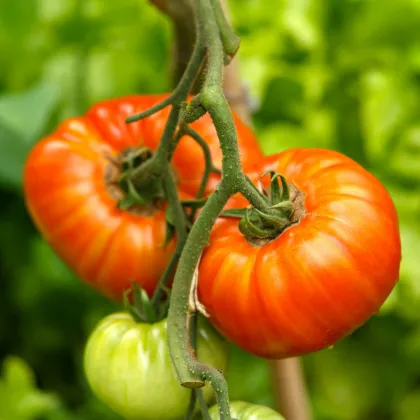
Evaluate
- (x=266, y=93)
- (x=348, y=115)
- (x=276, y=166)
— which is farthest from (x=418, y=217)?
(x=276, y=166)

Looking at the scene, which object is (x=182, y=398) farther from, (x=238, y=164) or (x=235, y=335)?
(x=238, y=164)

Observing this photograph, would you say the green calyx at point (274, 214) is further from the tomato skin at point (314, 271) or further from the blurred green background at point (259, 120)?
the blurred green background at point (259, 120)

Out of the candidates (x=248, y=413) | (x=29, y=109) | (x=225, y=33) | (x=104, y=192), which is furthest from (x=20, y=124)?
(x=248, y=413)

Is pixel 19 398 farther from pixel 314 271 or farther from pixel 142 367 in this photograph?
pixel 314 271

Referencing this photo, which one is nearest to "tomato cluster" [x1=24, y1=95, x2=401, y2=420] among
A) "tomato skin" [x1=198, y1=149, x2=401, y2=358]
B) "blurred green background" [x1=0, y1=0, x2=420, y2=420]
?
"tomato skin" [x1=198, y1=149, x2=401, y2=358]

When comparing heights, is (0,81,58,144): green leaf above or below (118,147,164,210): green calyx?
below

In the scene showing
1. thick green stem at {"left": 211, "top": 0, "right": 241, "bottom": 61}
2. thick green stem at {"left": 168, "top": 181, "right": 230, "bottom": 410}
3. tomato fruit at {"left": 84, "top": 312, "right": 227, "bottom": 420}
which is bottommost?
→ tomato fruit at {"left": 84, "top": 312, "right": 227, "bottom": 420}

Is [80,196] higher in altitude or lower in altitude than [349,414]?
higher

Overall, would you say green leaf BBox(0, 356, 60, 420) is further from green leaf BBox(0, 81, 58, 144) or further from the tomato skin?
the tomato skin
